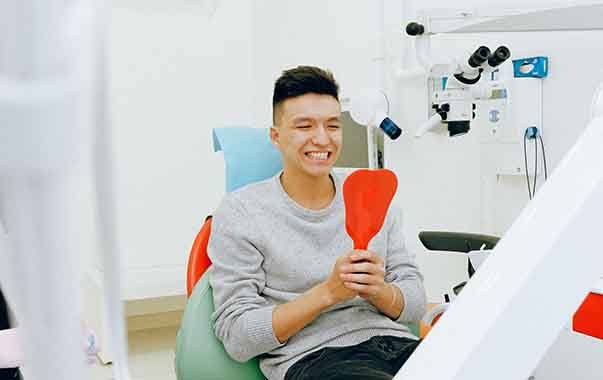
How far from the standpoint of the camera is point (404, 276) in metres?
1.63

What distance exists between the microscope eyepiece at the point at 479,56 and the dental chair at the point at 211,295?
2.00ft

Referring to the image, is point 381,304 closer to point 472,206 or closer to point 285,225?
point 285,225

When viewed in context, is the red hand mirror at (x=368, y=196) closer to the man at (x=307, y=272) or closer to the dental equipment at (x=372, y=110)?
the man at (x=307, y=272)

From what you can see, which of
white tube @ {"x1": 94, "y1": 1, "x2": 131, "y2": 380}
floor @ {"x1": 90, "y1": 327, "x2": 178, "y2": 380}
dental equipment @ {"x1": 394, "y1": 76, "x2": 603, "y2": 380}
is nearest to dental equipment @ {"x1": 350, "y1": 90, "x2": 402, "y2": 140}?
floor @ {"x1": 90, "y1": 327, "x2": 178, "y2": 380}

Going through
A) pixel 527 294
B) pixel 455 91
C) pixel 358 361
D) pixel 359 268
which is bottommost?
pixel 358 361

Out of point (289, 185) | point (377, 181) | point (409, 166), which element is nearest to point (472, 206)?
point (409, 166)

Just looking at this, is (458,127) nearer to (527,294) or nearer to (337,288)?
(337,288)

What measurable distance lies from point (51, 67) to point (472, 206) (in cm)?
236

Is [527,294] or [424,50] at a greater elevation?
[424,50]

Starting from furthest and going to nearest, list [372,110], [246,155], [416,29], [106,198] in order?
[372,110], [416,29], [246,155], [106,198]

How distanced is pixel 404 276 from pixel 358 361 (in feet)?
1.03

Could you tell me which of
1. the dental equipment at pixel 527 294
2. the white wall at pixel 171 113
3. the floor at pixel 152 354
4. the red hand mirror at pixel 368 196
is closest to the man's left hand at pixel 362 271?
the red hand mirror at pixel 368 196

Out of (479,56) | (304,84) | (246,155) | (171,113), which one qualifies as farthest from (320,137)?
(171,113)

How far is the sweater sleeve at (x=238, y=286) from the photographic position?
4.61 ft
